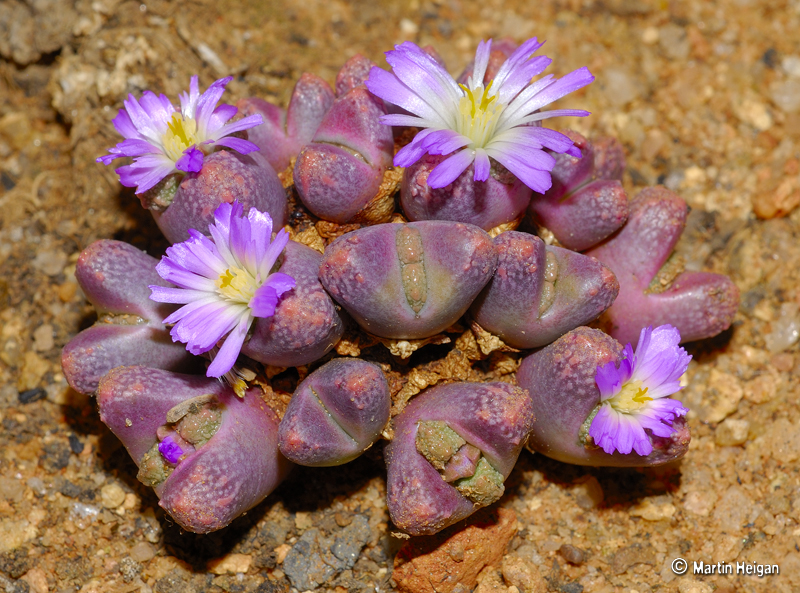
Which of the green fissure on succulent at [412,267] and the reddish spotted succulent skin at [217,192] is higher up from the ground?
the reddish spotted succulent skin at [217,192]

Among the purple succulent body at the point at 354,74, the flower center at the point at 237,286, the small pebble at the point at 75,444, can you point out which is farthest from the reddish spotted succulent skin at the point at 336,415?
the small pebble at the point at 75,444

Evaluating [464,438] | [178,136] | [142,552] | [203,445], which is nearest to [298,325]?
[203,445]

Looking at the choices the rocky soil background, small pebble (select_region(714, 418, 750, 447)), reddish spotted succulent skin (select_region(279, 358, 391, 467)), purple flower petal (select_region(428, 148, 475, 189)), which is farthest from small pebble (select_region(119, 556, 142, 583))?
small pebble (select_region(714, 418, 750, 447))

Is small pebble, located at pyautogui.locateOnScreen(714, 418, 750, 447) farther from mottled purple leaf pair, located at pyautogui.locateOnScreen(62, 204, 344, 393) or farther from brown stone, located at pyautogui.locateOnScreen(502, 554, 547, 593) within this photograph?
mottled purple leaf pair, located at pyautogui.locateOnScreen(62, 204, 344, 393)

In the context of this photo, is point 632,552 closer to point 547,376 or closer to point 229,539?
point 547,376

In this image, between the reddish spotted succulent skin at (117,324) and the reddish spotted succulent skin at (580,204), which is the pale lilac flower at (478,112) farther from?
the reddish spotted succulent skin at (117,324)

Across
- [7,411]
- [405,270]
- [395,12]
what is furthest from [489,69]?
[7,411]
